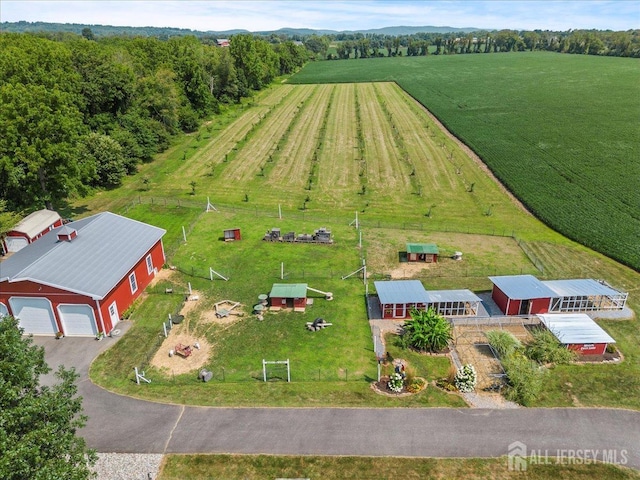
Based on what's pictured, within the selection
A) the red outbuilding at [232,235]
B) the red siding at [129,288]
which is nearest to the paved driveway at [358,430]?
the red siding at [129,288]

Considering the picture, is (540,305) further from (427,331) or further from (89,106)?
(89,106)

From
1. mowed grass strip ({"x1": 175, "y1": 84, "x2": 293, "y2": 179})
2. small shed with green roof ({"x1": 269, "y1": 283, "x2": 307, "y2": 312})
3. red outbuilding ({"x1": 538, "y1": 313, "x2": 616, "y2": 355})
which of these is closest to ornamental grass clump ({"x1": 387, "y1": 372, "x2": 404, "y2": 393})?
small shed with green roof ({"x1": 269, "y1": 283, "x2": 307, "y2": 312})

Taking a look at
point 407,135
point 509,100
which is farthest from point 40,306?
point 509,100

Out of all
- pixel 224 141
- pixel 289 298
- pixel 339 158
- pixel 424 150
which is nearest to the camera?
pixel 289 298

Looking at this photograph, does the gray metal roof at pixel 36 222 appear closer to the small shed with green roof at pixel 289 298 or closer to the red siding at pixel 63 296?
the red siding at pixel 63 296

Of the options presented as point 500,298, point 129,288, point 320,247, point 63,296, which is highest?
point 63,296

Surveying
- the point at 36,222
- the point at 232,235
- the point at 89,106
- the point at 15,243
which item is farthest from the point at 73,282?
the point at 89,106

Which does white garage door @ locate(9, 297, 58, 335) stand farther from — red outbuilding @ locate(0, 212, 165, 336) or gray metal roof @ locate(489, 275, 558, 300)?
gray metal roof @ locate(489, 275, 558, 300)
